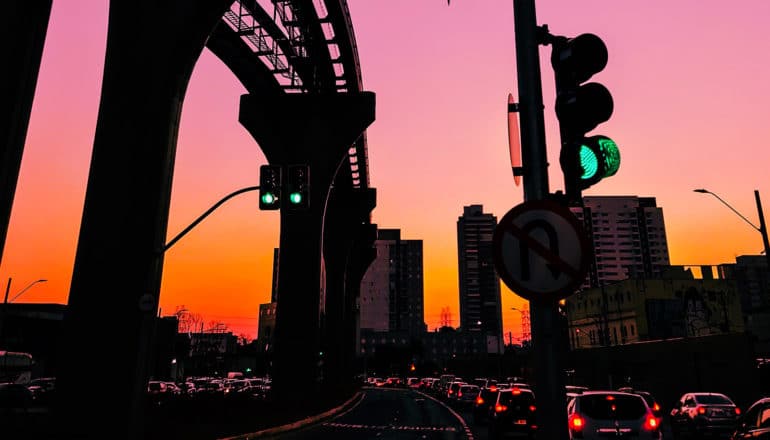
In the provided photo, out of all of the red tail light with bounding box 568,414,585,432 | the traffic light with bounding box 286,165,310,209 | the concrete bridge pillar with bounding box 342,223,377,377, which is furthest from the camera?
the concrete bridge pillar with bounding box 342,223,377,377

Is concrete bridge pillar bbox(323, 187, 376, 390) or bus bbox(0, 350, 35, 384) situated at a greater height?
concrete bridge pillar bbox(323, 187, 376, 390)

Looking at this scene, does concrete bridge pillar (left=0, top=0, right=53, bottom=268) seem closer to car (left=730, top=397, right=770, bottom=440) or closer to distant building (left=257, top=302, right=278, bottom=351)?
car (left=730, top=397, right=770, bottom=440)

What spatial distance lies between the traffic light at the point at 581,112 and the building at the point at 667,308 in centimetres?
8950

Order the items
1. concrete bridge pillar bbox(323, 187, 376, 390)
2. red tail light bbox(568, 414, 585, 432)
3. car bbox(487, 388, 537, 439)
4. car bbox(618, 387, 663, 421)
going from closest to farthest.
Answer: red tail light bbox(568, 414, 585, 432), car bbox(618, 387, 663, 421), car bbox(487, 388, 537, 439), concrete bridge pillar bbox(323, 187, 376, 390)

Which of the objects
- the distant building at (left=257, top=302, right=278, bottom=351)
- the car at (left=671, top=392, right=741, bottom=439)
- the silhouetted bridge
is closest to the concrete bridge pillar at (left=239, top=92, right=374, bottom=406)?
the silhouetted bridge

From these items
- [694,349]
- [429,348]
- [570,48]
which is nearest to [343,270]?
[694,349]

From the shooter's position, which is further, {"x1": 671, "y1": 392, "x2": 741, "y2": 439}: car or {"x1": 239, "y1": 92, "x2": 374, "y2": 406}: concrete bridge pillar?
{"x1": 239, "y1": 92, "x2": 374, "y2": 406}: concrete bridge pillar

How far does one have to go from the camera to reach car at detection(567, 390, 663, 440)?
10930 mm

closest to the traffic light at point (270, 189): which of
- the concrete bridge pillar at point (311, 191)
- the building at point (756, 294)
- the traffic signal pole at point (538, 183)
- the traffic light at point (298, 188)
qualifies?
the traffic light at point (298, 188)

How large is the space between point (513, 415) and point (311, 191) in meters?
21.0

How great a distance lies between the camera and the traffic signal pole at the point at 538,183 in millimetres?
2709

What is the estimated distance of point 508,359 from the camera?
111m

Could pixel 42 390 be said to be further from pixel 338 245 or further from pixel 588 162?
pixel 588 162

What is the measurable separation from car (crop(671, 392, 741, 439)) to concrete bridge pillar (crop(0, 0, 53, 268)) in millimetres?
22302
